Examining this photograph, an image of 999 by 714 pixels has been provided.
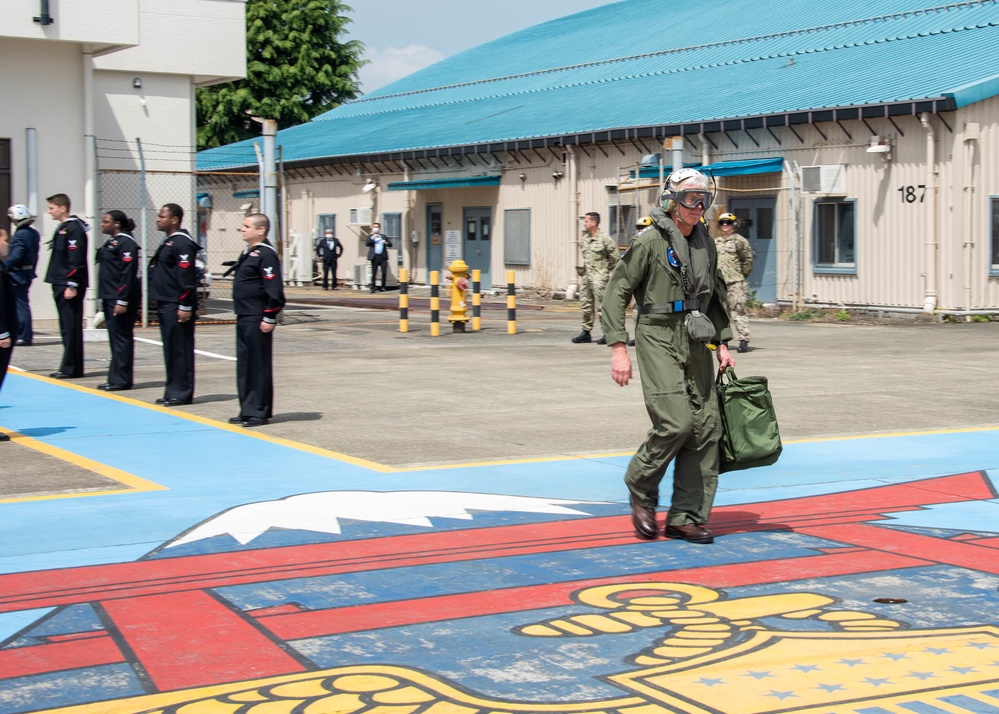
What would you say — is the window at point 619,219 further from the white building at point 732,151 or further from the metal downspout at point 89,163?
the metal downspout at point 89,163

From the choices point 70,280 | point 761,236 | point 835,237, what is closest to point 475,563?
point 70,280

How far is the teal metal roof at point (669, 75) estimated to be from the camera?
86.4ft

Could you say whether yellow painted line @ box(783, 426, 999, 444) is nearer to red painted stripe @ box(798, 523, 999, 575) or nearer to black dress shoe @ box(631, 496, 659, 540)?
red painted stripe @ box(798, 523, 999, 575)

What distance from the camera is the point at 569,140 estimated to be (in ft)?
103

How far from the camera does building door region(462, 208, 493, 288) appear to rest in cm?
3544

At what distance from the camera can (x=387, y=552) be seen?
6.99 metres

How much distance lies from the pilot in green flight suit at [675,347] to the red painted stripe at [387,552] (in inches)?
14.3

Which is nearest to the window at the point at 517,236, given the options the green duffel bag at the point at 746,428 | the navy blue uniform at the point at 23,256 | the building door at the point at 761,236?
the building door at the point at 761,236

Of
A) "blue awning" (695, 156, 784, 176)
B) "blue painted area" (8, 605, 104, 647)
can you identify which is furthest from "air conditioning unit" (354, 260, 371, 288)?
"blue painted area" (8, 605, 104, 647)

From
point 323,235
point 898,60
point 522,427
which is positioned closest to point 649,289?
point 522,427

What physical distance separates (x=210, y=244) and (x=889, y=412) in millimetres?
35735

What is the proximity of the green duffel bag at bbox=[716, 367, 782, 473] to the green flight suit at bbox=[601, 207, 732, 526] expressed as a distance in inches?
2.8

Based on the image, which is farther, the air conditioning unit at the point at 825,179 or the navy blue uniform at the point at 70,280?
the air conditioning unit at the point at 825,179

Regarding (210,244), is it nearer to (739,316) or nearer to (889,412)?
(739,316)
